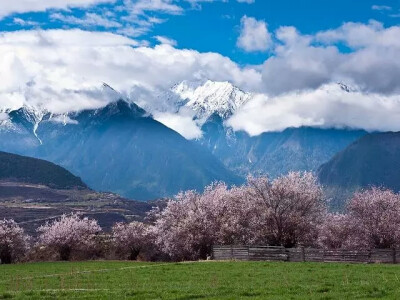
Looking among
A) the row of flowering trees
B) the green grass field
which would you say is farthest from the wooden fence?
the green grass field

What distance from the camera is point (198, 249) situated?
258 ft

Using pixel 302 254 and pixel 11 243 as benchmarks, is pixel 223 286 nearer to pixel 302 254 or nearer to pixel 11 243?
pixel 302 254

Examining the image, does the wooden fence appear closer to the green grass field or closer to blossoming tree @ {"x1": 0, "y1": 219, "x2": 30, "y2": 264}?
the green grass field

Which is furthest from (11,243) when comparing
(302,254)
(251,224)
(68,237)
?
(302,254)

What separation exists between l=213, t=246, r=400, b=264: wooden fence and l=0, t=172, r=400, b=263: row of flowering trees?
374 inches

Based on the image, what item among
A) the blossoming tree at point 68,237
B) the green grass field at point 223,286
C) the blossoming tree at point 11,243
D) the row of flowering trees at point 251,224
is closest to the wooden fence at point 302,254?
the row of flowering trees at point 251,224

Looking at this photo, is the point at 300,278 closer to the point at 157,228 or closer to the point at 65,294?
the point at 65,294

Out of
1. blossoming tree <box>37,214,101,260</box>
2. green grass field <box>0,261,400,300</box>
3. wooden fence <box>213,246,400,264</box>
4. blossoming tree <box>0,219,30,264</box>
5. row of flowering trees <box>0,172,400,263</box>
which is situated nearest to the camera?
green grass field <box>0,261,400,300</box>

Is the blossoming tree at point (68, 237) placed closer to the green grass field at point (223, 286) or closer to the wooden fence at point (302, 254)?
the wooden fence at point (302, 254)

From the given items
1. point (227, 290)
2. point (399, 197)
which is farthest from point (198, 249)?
point (227, 290)

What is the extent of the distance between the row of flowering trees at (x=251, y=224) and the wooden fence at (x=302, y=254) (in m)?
9.50

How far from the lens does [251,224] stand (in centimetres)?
7412

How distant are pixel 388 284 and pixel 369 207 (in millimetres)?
49285

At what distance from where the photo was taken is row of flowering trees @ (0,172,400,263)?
72812 millimetres
